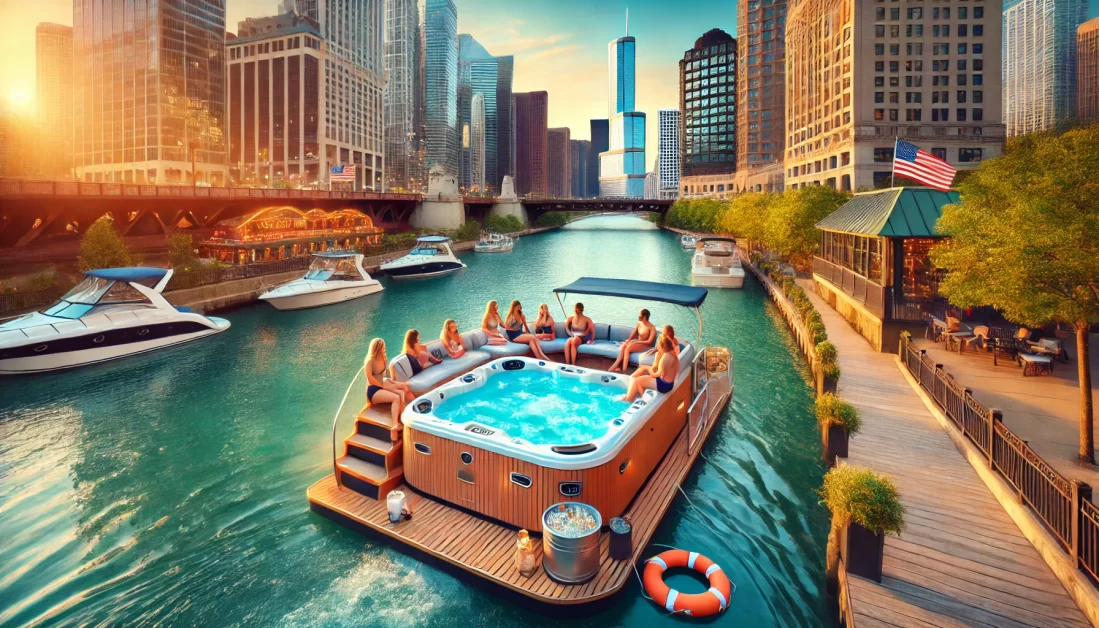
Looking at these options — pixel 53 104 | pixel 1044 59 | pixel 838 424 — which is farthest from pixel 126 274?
pixel 1044 59

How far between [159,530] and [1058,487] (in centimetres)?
1456

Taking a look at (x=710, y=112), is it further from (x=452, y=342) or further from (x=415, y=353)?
(x=415, y=353)

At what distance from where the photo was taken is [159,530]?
10266 mm

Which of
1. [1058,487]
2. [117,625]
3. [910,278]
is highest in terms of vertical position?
[910,278]

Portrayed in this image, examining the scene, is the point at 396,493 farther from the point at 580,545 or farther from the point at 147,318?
the point at 147,318

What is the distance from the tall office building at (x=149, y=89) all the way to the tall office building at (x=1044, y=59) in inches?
9653

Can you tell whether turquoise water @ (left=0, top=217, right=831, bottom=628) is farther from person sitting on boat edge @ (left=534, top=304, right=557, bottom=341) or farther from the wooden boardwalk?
person sitting on boat edge @ (left=534, top=304, right=557, bottom=341)

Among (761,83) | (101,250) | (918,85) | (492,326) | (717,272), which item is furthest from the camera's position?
(761,83)

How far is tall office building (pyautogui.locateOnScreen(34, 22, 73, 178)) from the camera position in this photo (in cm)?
16475

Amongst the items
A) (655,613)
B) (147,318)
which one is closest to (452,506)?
(655,613)

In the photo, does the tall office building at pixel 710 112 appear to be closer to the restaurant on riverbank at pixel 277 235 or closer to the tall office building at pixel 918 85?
the tall office building at pixel 918 85

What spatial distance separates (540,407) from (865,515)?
6712 mm

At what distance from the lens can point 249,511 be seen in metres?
10.9

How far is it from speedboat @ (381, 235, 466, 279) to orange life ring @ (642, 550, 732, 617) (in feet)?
149
